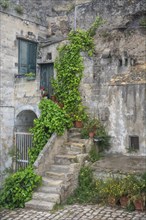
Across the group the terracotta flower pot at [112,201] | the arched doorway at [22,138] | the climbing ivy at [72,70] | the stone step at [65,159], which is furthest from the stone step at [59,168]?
the arched doorway at [22,138]

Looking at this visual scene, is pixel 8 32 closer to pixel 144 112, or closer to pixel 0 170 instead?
pixel 0 170

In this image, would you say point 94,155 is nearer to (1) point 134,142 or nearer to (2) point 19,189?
(1) point 134,142

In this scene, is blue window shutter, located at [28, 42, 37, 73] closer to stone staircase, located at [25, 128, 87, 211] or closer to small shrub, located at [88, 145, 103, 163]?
stone staircase, located at [25, 128, 87, 211]

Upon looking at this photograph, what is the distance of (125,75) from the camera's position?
11.9 metres

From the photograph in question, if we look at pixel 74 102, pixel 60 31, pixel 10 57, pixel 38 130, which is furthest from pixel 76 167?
pixel 60 31

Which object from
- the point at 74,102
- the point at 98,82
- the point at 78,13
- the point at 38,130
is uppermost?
the point at 78,13

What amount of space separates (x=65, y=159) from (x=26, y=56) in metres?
6.11

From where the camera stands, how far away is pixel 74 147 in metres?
11.3

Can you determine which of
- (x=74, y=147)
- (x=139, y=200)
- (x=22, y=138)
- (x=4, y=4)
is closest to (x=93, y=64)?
(x=74, y=147)

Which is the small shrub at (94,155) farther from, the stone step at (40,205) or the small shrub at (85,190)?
the stone step at (40,205)

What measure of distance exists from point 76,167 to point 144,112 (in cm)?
314

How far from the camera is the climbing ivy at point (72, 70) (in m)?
12.7

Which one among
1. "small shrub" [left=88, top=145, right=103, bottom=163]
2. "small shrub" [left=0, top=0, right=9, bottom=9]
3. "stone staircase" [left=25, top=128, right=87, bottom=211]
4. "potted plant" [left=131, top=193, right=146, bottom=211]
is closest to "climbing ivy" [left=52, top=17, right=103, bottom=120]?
"stone staircase" [left=25, top=128, right=87, bottom=211]

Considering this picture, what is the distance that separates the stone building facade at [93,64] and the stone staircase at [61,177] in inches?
61.0
